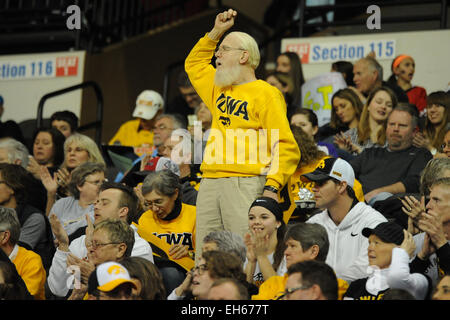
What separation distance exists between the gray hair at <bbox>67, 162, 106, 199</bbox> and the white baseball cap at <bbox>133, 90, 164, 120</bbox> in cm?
227

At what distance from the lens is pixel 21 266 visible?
6410mm

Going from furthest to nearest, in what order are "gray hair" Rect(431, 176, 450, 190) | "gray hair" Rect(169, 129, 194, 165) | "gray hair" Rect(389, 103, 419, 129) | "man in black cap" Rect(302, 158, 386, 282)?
"gray hair" Rect(169, 129, 194, 165)
"gray hair" Rect(389, 103, 419, 129)
"man in black cap" Rect(302, 158, 386, 282)
"gray hair" Rect(431, 176, 450, 190)

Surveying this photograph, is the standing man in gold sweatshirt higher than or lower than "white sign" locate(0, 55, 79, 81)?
lower

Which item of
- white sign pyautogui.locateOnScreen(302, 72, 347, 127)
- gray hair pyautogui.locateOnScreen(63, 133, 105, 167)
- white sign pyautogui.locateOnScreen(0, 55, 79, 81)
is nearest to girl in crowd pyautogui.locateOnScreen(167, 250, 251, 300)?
gray hair pyautogui.locateOnScreen(63, 133, 105, 167)

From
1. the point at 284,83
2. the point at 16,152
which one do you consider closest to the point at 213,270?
the point at 16,152

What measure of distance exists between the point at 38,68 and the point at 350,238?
7106mm

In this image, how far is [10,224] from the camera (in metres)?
6.49

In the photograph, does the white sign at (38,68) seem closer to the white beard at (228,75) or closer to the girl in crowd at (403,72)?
the girl in crowd at (403,72)

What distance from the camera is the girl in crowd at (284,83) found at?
9.30 m

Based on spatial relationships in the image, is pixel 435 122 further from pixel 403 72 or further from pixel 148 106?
pixel 148 106

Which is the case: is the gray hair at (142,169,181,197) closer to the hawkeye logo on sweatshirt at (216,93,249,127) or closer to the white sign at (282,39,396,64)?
the hawkeye logo on sweatshirt at (216,93,249,127)

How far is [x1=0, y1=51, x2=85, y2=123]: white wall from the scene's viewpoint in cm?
1176

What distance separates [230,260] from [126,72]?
25.2ft
